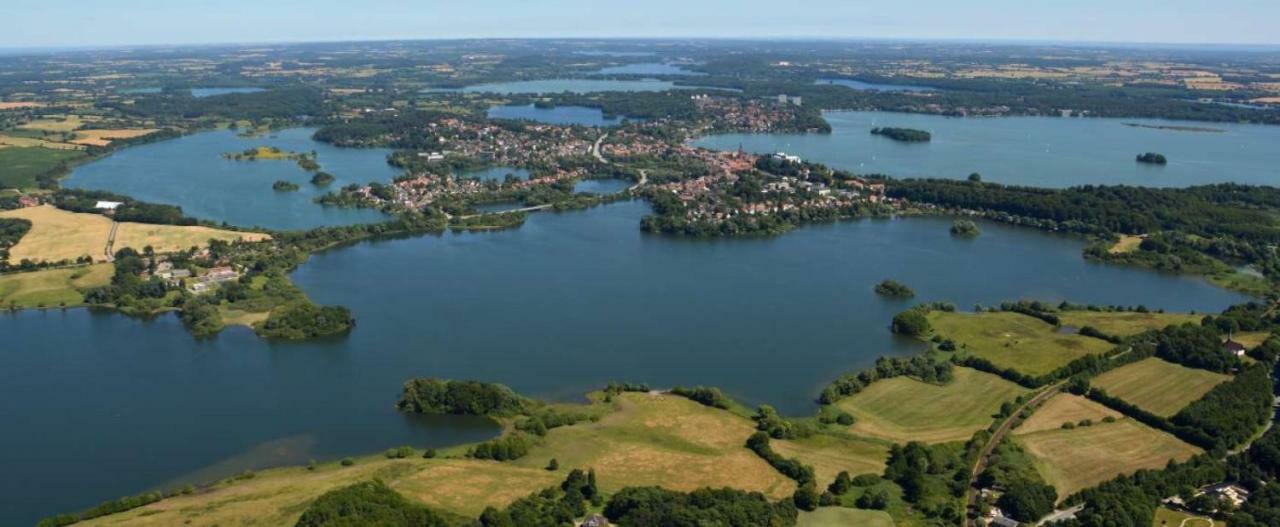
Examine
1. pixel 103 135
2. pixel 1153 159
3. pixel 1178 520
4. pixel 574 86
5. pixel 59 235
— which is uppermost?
pixel 574 86

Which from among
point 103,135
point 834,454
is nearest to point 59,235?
point 834,454

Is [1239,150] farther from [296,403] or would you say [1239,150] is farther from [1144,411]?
[296,403]

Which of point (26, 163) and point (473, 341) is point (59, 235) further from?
point (473, 341)

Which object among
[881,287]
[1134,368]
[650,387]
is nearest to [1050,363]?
[1134,368]

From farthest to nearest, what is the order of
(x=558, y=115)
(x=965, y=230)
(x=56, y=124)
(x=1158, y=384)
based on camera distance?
1. (x=558, y=115)
2. (x=56, y=124)
3. (x=965, y=230)
4. (x=1158, y=384)

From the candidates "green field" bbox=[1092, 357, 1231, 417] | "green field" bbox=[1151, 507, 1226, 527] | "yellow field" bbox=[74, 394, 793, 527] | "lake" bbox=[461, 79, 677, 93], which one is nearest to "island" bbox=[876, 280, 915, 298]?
"green field" bbox=[1092, 357, 1231, 417]

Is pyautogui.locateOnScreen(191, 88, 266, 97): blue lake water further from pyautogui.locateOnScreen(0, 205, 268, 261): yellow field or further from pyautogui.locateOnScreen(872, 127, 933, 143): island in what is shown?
pyautogui.locateOnScreen(872, 127, 933, 143): island

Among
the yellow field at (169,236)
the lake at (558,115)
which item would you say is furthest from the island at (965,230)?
the lake at (558,115)
